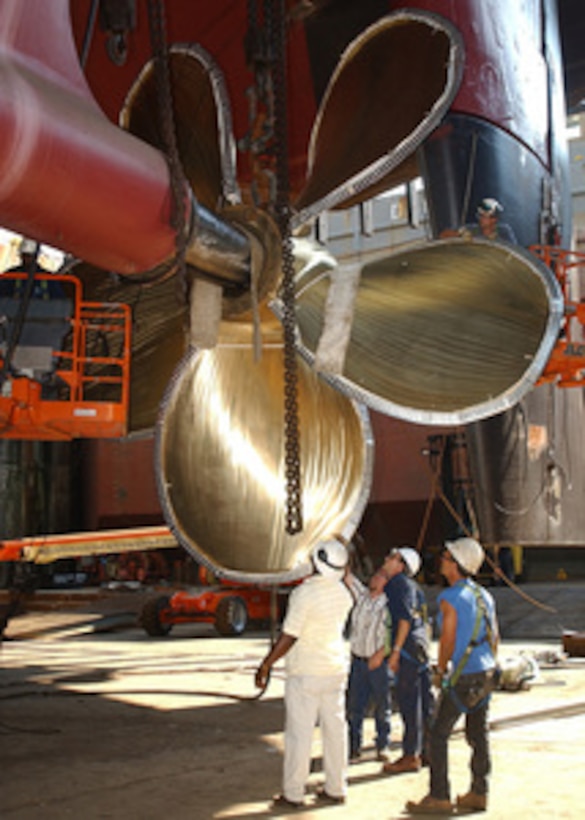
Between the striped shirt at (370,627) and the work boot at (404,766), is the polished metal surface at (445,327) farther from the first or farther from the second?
the work boot at (404,766)

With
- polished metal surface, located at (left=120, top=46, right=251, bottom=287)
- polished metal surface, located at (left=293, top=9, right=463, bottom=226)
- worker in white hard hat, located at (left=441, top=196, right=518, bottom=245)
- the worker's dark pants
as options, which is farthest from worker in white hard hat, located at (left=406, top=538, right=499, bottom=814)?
worker in white hard hat, located at (left=441, top=196, right=518, bottom=245)

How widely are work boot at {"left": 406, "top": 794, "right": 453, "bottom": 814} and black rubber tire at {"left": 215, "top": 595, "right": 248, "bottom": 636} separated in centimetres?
954

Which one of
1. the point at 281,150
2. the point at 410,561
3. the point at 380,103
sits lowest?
the point at 410,561

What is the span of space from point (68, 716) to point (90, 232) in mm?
4885

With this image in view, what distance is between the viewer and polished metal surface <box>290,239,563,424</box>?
5.72m

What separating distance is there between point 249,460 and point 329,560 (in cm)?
217

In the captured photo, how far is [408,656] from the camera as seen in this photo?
5762mm

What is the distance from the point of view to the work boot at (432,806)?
459 centimetres

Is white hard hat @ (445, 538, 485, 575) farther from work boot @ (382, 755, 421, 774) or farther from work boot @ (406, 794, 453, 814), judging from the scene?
work boot @ (382, 755, 421, 774)

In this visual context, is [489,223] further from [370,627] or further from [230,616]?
[230,616]

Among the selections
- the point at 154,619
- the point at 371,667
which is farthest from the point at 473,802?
the point at 154,619

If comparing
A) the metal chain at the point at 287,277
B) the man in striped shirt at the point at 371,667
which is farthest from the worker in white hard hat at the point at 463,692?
the man in striped shirt at the point at 371,667

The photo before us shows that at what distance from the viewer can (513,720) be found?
695cm

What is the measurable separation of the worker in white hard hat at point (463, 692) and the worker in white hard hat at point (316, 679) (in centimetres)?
48
